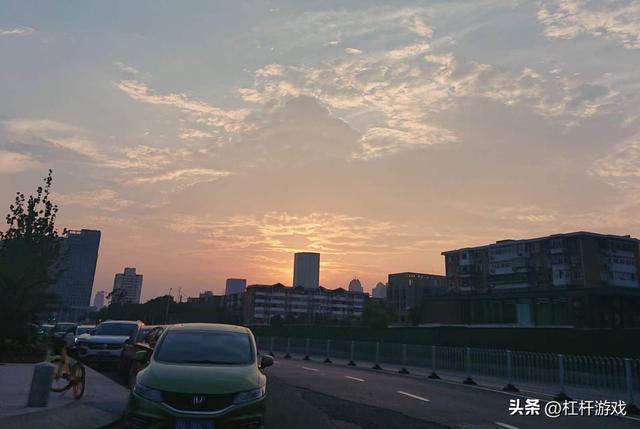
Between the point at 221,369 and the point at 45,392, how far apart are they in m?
4.08

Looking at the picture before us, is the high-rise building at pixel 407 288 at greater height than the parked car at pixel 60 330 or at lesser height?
greater

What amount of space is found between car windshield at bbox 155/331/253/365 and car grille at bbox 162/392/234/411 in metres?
1.10

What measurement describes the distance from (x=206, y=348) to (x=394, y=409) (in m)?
5.84

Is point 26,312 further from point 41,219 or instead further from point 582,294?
point 582,294

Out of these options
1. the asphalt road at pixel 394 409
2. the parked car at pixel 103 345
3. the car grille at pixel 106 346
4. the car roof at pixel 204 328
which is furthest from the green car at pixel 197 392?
the car grille at pixel 106 346

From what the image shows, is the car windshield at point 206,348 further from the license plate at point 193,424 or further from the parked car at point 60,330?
the parked car at point 60,330

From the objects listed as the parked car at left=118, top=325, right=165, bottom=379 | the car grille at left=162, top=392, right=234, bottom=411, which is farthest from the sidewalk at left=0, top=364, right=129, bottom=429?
the car grille at left=162, top=392, right=234, bottom=411

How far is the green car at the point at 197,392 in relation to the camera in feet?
20.6

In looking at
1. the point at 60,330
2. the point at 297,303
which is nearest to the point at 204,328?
the point at 60,330

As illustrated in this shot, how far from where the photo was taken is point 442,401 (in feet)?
44.9

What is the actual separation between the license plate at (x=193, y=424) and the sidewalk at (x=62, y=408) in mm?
3103

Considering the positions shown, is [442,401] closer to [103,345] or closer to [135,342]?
[135,342]

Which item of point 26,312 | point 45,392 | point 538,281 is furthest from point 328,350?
point 538,281

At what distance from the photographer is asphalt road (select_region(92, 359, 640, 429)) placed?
9.95 m
